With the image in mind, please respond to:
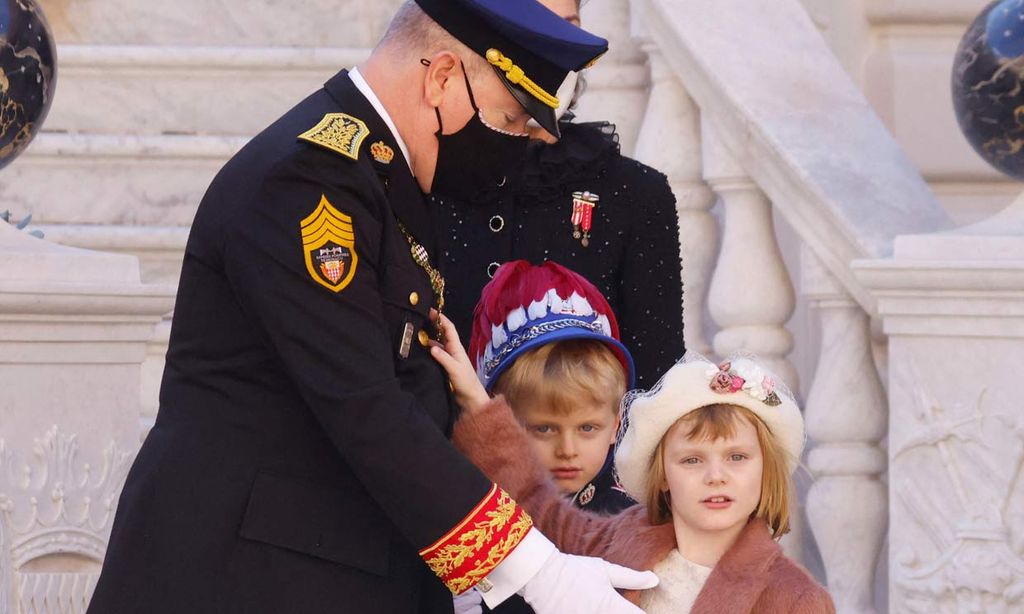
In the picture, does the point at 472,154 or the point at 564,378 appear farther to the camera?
the point at 564,378

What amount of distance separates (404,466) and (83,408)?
58.7 inches

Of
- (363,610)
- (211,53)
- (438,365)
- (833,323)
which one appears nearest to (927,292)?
(833,323)

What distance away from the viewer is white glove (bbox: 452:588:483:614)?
128 inches

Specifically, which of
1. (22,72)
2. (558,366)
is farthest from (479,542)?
(22,72)

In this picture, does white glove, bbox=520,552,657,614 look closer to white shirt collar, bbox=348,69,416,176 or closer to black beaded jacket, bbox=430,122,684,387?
white shirt collar, bbox=348,69,416,176

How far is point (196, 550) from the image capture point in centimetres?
269

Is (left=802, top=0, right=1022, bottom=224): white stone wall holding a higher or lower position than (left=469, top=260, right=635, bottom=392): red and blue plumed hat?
higher

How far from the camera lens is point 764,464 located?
306cm

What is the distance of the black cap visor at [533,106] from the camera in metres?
2.78

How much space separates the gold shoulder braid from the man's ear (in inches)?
7.3

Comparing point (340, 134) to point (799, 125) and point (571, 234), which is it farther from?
point (799, 125)

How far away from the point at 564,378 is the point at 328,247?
0.83 m

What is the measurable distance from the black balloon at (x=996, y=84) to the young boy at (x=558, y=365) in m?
1.00

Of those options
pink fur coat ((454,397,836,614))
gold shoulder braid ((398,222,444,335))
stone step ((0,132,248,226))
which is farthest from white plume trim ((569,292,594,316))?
stone step ((0,132,248,226))
